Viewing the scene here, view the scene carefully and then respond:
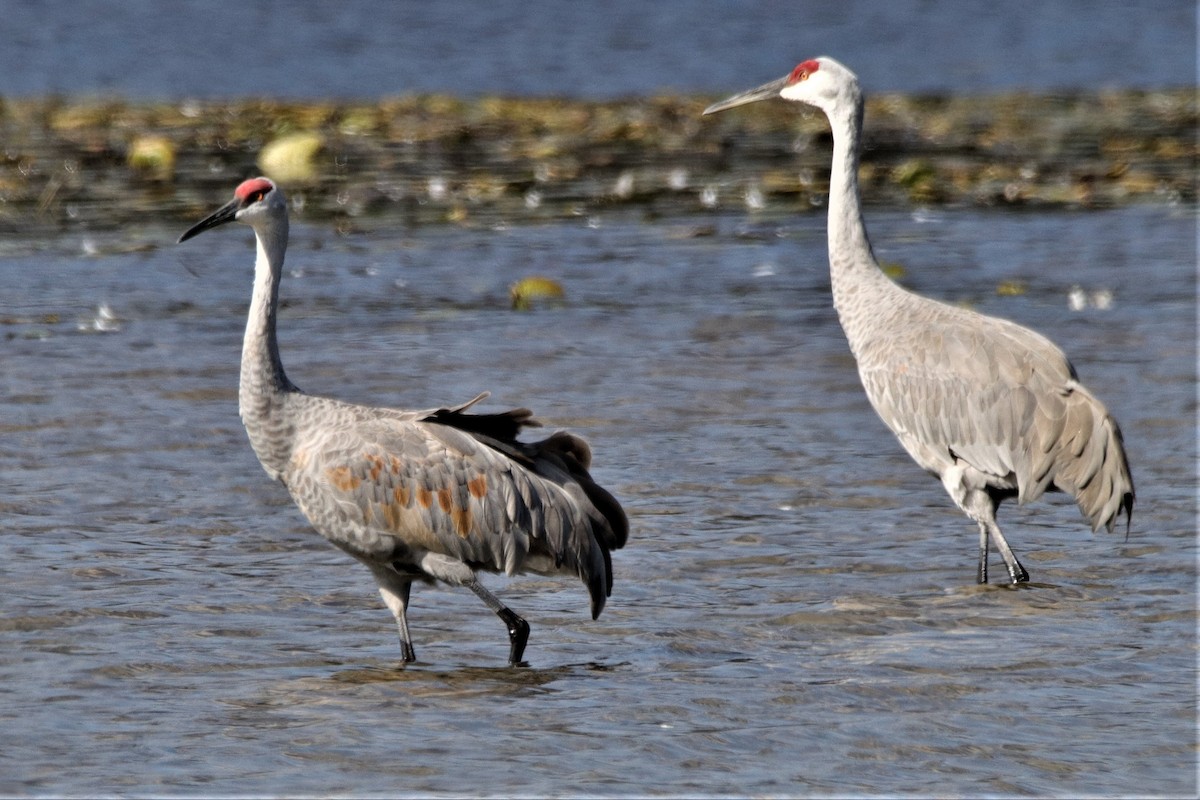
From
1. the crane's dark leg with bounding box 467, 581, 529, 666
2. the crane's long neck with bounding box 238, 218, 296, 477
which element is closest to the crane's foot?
the crane's dark leg with bounding box 467, 581, 529, 666

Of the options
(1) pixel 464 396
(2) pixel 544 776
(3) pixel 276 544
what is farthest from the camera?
(1) pixel 464 396

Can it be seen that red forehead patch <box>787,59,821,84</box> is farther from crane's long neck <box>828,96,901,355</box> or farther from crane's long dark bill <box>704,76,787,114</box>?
crane's long neck <box>828,96,901,355</box>

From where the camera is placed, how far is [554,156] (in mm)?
17922

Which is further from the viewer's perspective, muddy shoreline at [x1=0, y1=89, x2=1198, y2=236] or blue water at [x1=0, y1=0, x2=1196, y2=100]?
blue water at [x1=0, y1=0, x2=1196, y2=100]

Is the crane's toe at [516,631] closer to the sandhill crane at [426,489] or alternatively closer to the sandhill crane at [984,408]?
the sandhill crane at [426,489]

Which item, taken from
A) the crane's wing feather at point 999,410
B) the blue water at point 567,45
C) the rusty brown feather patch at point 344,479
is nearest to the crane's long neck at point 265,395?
the rusty brown feather patch at point 344,479

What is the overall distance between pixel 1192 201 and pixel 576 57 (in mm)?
12104

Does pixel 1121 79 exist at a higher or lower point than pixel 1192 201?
higher

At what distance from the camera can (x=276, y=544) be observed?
296 inches

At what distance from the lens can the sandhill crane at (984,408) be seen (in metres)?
6.95

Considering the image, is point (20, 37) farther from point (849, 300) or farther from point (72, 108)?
point (849, 300)

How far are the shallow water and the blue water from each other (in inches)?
457

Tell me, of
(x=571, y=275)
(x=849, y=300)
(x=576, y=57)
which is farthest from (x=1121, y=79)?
(x=849, y=300)

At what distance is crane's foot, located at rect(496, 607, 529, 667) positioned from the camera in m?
6.15
